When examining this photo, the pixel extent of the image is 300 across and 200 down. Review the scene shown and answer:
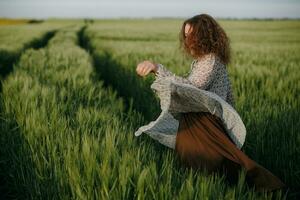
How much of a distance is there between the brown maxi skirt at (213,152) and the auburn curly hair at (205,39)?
1.23 feet

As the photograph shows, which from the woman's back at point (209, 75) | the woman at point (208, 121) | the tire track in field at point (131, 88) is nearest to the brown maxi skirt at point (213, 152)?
the woman at point (208, 121)

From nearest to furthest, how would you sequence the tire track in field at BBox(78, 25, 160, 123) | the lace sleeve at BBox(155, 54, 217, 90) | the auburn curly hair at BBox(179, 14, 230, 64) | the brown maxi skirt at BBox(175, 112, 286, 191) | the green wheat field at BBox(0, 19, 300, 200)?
the green wheat field at BBox(0, 19, 300, 200) < the brown maxi skirt at BBox(175, 112, 286, 191) < the lace sleeve at BBox(155, 54, 217, 90) < the auburn curly hair at BBox(179, 14, 230, 64) < the tire track in field at BBox(78, 25, 160, 123)

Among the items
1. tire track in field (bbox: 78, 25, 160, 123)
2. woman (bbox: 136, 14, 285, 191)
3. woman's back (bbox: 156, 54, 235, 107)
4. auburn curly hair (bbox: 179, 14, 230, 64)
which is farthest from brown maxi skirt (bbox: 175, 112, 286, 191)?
tire track in field (bbox: 78, 25, 160, 123)

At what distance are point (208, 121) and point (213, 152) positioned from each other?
19 cm

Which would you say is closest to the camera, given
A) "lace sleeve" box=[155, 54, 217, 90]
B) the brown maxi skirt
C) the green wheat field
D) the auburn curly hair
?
the green wheat field

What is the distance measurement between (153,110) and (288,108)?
1.40 meters

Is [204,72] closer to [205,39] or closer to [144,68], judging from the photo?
[205,39]

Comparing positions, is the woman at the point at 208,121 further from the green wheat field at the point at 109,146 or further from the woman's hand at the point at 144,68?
the green wheat field at the point at 109,146

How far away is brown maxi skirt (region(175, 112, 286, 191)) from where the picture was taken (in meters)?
2.48

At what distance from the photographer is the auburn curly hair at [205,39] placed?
2736 mm

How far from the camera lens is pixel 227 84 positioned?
2.82 m

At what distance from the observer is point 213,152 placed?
2578 millimetres

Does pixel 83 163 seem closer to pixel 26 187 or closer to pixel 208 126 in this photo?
pixel 26 187

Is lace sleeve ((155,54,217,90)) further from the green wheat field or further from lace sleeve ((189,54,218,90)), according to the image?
the green wheat field
